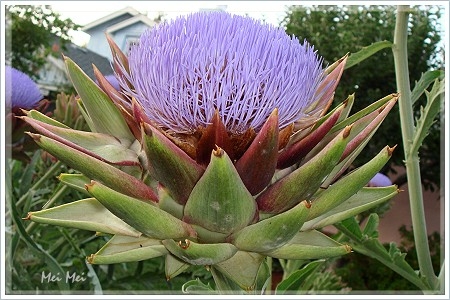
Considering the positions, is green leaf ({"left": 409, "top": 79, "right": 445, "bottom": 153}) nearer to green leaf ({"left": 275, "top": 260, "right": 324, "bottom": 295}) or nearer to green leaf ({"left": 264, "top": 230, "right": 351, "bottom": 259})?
green leaf ({"left": 275, "top": 260, "right": 324, "bottom": 295})

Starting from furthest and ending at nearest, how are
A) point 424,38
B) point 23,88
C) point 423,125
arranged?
1. point 424,38
2. point 23,88
3. point 423,125

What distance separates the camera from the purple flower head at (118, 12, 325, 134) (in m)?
0.49

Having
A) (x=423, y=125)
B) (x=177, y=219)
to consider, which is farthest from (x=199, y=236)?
(x=423, y=125)

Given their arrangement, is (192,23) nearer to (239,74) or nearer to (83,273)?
(239,74)

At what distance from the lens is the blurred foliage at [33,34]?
129 inches

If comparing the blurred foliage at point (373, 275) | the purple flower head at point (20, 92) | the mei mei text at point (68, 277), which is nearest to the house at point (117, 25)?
the purple flower head at point (20, 92)

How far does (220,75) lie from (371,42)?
329 cm

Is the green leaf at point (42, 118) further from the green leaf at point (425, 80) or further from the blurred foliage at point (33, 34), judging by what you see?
the blurred foliage at point (33, 34)

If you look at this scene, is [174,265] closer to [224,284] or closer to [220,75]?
[224,284]

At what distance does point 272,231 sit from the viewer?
486 millimetres

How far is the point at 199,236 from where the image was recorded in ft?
1.67

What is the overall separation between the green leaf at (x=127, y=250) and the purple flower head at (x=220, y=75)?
110 mm

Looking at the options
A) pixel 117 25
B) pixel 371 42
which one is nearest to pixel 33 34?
pixel 117 25

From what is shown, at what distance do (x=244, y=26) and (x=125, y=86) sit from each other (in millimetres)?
127
